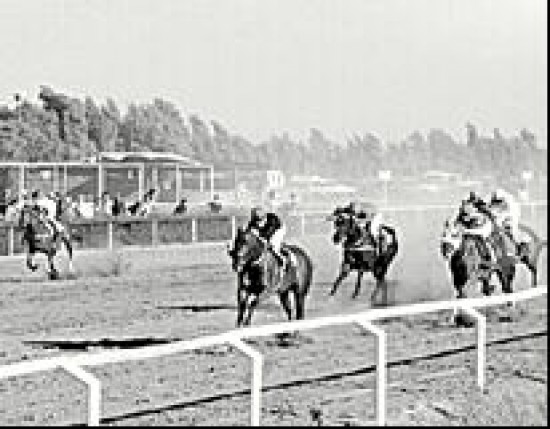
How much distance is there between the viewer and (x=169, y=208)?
56.4 ft

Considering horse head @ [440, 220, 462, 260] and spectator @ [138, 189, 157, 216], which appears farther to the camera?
spectator @ [138, 189, 157, 216]

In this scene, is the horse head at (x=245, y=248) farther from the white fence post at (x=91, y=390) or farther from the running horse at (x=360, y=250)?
the white fence post at (x=91, y=390)

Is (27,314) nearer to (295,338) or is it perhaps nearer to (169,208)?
(295,338)

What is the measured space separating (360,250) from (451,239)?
5.85 feet

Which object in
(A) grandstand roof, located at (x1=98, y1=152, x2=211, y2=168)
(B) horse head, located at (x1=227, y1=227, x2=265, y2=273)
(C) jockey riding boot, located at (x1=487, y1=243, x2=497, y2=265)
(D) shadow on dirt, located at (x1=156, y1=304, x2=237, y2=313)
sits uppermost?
(A) grandstand roof, located at (x1=98, y1=152, x2=211, y2=168)

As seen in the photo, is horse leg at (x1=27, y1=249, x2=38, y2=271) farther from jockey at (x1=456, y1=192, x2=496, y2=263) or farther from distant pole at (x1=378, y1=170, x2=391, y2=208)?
distant pole at (x1=378, y1=170, x2=391, y2=208)

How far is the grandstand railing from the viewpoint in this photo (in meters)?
14.4

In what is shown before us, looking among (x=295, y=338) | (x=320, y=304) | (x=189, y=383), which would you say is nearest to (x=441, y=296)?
(x=320, y=304)

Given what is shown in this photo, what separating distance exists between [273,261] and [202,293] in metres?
4.45

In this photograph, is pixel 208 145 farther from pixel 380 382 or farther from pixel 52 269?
pixel 380 382

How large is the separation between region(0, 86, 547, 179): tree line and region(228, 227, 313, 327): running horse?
859 centimetres

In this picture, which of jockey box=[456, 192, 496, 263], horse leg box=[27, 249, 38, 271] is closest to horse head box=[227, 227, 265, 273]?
jockey box=[456, 192, 496, 263]

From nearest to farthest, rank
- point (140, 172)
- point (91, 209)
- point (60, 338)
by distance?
point (60, 338) < point (91, 209) < point (140, 172)

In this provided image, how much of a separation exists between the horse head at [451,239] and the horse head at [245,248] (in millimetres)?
1632
